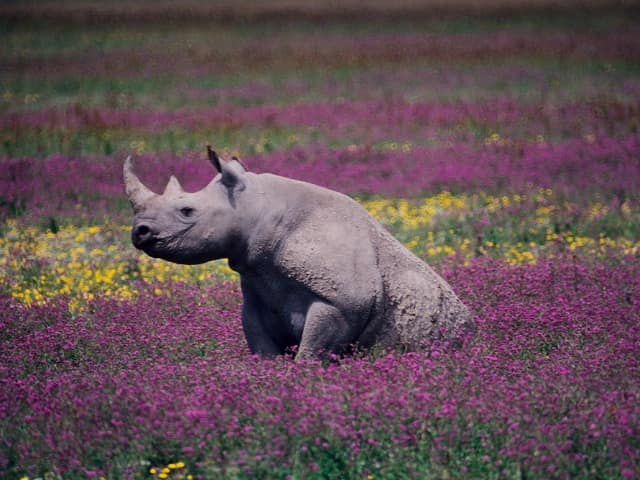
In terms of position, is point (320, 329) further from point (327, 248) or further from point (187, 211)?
point (187, 211)

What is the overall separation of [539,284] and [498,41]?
Answer: 63.0 ft

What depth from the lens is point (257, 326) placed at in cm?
797

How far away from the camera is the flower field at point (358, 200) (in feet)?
21.3

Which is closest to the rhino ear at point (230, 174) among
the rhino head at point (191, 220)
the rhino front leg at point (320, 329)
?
the rhino head at point (191, 220)

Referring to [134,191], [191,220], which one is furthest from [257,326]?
[134,191]

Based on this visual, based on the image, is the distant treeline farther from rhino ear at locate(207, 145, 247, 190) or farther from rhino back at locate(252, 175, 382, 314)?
rhino ear at locate(207, 145, 247, 190)

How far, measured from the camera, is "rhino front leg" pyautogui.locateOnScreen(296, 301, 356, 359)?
7523mm

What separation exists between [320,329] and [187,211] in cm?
117

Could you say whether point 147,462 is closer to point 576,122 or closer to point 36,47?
point 576,122

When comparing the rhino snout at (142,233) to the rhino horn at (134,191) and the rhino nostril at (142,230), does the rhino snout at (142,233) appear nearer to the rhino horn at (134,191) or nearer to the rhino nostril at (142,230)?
the rhino nostril at (142,230)

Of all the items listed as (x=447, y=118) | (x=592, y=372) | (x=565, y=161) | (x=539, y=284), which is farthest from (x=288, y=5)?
(x=592, y=372)

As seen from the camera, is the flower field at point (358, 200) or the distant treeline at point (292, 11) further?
the distant treeline at point (292, 11)

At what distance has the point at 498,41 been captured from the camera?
93.7 ft

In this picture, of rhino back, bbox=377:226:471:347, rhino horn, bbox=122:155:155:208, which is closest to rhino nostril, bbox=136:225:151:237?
rhino horn, bbox=122:155:155:208
